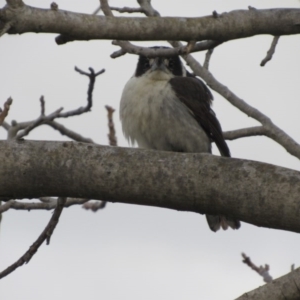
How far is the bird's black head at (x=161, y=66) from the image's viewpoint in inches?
240

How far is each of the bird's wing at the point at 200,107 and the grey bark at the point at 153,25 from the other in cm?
199

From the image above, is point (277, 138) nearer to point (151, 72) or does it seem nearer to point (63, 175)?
point (151, 72)

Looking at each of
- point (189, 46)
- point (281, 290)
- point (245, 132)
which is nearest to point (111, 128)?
point (245, 132)

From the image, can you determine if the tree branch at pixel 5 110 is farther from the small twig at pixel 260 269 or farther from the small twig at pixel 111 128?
the small twig at pixel 260 269

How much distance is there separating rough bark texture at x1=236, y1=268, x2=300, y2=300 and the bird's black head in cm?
303

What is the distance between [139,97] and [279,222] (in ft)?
8.61

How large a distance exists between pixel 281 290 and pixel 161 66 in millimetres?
3113

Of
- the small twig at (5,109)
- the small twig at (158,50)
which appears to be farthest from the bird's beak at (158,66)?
the small twig at (158,50)

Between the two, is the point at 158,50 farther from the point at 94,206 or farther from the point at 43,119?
the point at 94,206

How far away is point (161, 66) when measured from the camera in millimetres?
6105

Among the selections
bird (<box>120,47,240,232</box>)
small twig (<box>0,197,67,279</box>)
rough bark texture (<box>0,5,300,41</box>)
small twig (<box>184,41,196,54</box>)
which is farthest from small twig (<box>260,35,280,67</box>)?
small twig (<box>0,197,67,279</box>)

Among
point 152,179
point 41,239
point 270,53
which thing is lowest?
point 152,179

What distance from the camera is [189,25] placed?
3.33 m

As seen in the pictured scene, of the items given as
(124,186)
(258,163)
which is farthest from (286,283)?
(124,186)
